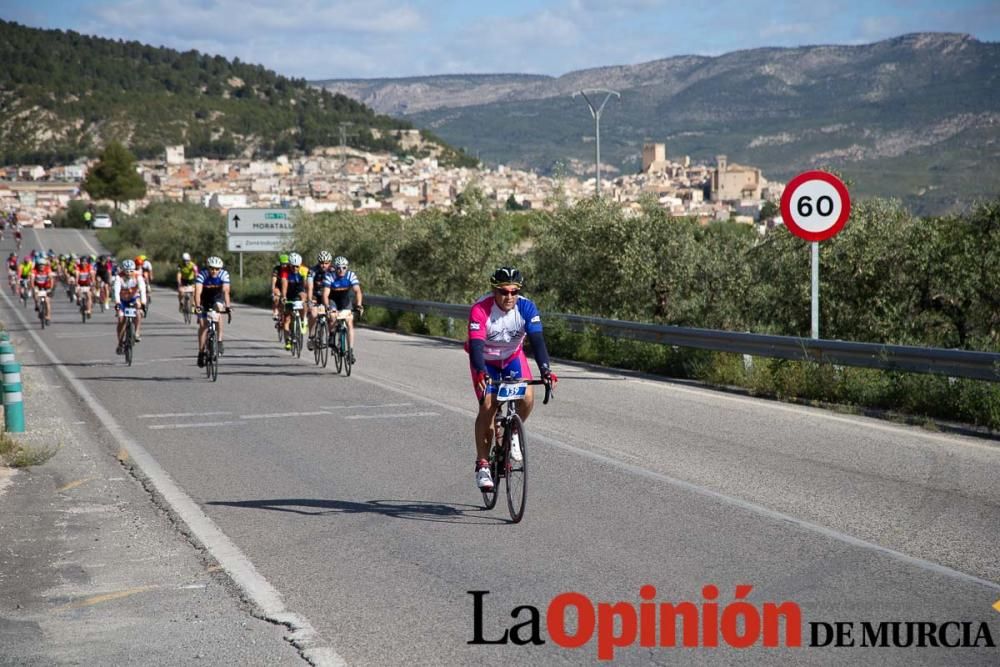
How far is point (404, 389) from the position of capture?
17391 millimetres

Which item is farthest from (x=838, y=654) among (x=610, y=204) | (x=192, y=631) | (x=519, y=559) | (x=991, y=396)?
(x=610, y=204)

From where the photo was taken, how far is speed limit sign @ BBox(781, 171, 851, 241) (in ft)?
51.6

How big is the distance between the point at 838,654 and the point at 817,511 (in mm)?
3177

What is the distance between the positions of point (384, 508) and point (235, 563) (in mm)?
1732

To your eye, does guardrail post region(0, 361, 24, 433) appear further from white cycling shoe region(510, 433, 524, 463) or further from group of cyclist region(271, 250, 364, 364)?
group of cyclist region(271, 250, 364, 364)

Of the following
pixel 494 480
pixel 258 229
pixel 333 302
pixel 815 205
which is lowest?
pixel 494 480

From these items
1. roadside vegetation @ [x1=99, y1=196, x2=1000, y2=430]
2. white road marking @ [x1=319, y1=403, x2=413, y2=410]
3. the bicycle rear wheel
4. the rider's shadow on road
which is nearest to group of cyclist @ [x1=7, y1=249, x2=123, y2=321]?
roadside vegetation @ [x1=99, y1=196, x2=1000, y2=430]

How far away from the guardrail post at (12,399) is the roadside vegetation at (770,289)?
8.90 meters

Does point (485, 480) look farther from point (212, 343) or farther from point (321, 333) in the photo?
point (321, 333)

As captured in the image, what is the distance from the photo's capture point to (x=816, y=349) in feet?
51.9

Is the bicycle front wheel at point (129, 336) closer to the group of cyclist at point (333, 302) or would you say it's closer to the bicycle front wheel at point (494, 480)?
the group of cyclist at point (333, 302)

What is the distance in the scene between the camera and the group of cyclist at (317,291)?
20234mm

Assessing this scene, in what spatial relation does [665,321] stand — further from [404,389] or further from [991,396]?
[991,396]

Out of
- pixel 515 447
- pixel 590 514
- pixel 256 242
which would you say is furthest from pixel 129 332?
pixel 256 242
